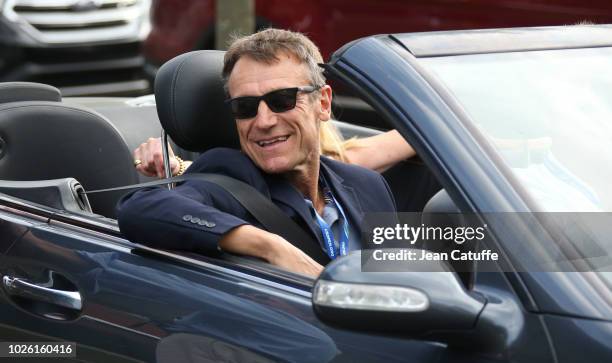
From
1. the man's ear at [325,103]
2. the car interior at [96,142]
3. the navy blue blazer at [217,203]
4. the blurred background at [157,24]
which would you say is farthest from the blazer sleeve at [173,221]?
the blurred background at [157,24]

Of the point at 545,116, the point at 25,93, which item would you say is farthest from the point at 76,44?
the point at 545,116

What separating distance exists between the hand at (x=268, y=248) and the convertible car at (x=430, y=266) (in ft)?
0.10

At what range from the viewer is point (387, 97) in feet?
7.79

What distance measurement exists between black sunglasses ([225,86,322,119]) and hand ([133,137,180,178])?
2.25 ft

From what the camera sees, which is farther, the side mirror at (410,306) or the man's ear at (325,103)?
the man's ear at (325,103)

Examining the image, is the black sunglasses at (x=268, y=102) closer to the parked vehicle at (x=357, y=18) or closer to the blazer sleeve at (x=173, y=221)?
the blazer sleeve at (x=173, y=221)

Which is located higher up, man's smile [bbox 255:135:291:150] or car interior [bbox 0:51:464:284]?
man's smile [bbox 255:135:291:150]

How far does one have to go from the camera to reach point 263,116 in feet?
9.95

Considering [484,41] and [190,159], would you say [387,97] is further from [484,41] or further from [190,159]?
[190,159]

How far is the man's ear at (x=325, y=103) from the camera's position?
3289 mm

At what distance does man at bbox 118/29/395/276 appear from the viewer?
106 inches

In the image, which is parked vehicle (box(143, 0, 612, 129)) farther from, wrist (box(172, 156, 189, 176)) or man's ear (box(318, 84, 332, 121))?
man's ear (box(318, 84, 332, 121))
